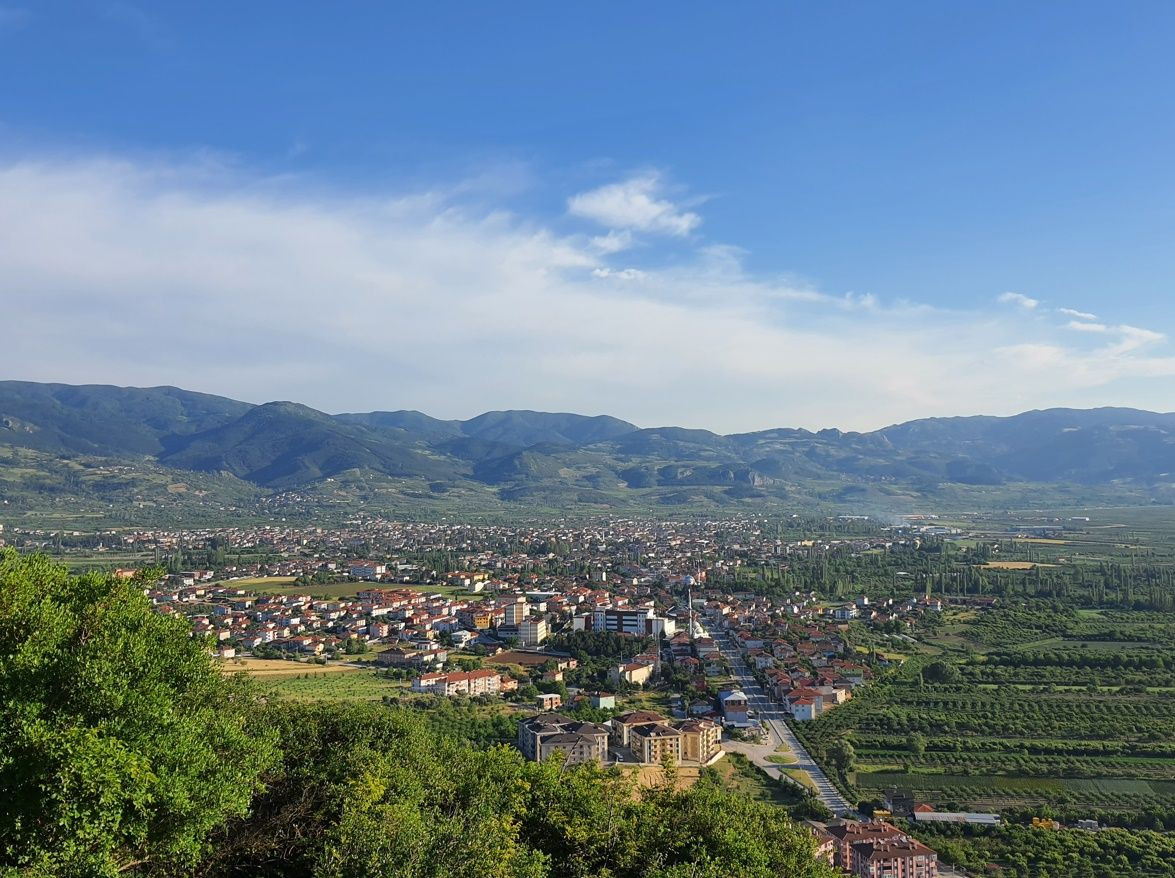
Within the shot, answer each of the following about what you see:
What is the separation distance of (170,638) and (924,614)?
41646 mm

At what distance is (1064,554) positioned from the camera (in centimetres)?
6525

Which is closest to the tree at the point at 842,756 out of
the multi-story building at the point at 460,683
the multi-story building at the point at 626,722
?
the multi-story building at the point at 626,722

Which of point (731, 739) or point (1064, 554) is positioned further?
point (1064, 554)

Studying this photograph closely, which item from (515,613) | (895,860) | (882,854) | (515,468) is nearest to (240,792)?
(882,854)

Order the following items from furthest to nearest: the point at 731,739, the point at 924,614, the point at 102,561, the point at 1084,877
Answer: the point at 102,561, the point at 924,614, the point at 731,739, the point at 1084,877

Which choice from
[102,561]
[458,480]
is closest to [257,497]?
[458,480]

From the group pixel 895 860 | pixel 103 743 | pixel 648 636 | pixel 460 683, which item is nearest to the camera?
pixel 103 743

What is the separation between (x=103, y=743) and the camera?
6102mm

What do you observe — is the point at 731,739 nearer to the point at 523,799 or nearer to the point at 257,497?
the point at 523,799

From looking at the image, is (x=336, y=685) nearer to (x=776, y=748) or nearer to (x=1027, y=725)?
(x=776, y=748)

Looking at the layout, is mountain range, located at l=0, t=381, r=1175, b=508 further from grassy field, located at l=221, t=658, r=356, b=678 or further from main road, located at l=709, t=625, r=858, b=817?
main road, located at l=709, t=625, r=858, b=817

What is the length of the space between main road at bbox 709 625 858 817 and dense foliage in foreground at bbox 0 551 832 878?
1039cm

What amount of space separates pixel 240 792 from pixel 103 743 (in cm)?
167

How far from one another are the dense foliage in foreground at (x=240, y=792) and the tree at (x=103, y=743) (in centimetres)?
2
